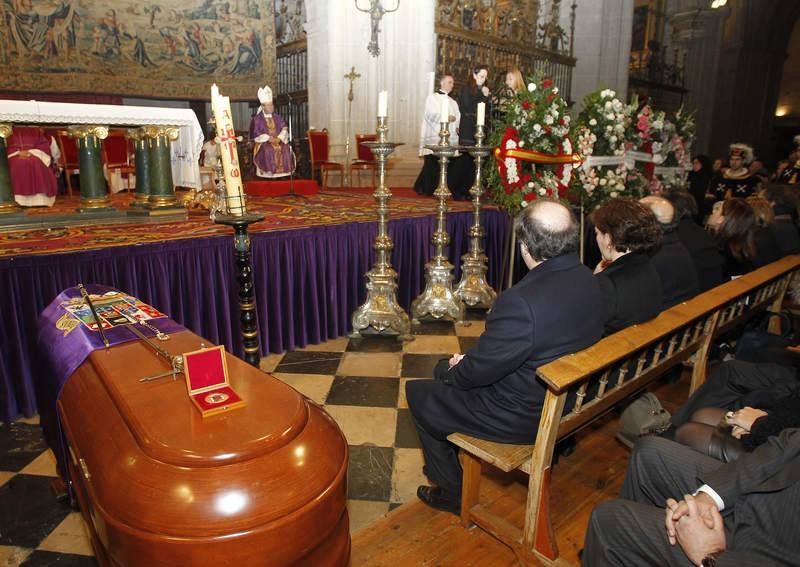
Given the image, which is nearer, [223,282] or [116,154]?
[223,282]

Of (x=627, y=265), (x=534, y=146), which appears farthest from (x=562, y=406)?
(x=534, y=146)

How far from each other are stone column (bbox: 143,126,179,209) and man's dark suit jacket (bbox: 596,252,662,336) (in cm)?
392

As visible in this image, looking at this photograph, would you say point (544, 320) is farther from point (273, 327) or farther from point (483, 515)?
point (273, 327)

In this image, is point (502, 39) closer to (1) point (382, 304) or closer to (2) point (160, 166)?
(2) point (160, 166)

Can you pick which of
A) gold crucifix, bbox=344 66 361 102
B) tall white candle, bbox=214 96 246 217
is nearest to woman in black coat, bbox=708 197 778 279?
tall white candle, bbox=214 96 246 217

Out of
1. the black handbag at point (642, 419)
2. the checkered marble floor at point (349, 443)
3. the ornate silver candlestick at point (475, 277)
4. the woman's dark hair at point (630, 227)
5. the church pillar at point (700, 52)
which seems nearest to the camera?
the checkered marble floor at point (349, 443)

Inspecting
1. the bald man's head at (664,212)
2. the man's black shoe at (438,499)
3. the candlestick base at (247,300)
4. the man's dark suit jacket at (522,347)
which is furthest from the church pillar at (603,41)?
the candlestick base at (247,300)

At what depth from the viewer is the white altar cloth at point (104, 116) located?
4.36 m

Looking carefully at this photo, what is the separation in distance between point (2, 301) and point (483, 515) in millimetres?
2683

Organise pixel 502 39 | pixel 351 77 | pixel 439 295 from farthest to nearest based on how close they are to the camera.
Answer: pixel 502 39
pixel 351 77
pixel 439 295

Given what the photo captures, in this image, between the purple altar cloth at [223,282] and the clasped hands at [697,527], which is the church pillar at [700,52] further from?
the clasped hands at [697,527]

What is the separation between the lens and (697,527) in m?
1.34

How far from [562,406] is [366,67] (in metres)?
8.83

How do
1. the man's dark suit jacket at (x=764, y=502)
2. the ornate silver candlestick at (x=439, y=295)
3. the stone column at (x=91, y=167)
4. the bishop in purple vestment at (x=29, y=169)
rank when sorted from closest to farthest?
1. the man's dark suit jacket at (x=764, y=502)
2. the ornate silver candlestick at (x=439, y=295)
3. the stone column at (x=91, y=167)
4. the bishop in purple vestment at (x=29, y=169)
